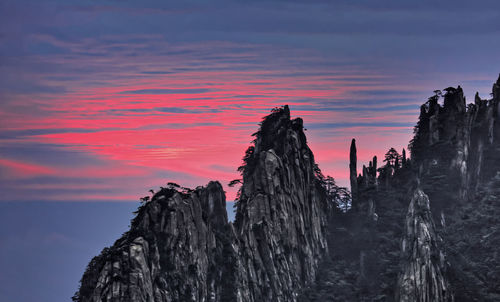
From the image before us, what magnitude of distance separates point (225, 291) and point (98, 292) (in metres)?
34.7

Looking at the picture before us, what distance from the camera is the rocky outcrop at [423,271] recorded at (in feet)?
627

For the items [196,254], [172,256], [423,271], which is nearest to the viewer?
[172,256]

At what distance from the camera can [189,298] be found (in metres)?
171

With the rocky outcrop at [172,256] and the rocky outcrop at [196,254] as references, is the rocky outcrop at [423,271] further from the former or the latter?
the rocky outcrop at [172,256]

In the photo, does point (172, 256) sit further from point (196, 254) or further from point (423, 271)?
point (423, 271)

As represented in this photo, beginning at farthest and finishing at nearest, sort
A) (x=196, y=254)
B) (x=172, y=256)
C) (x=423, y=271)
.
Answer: (x=423, y=271) < (x=196, y=254) < (x=172, y=256)

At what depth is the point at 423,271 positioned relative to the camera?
191 metres

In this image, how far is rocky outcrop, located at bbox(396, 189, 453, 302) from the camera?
19100 cm

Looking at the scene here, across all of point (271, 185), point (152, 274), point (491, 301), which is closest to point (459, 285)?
point (491, 301)

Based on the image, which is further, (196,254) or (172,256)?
(196,254)

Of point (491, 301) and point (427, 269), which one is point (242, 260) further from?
point (491, 301)

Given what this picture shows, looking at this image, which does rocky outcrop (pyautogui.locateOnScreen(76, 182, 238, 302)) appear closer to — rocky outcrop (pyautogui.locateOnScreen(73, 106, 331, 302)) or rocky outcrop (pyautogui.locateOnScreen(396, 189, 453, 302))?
rocky outcrop (pyautogui.locateOnScreen(73, 106, 331, 302))

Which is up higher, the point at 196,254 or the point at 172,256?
the point at 196,254

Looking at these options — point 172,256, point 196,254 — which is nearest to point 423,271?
point 196,254
